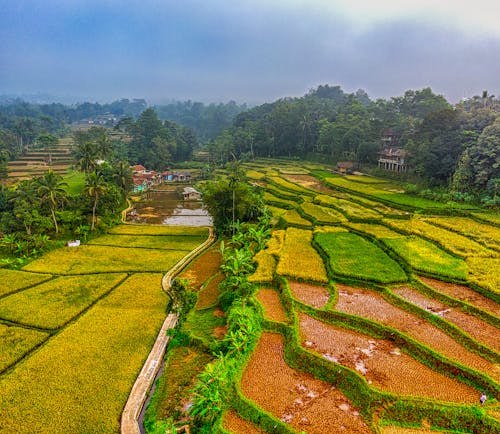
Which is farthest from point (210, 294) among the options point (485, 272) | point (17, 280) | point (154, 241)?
point (485, 272)

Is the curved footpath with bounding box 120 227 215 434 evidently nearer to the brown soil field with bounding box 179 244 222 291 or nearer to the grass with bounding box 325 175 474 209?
the brown soil field with bounding box 179 244 222 291

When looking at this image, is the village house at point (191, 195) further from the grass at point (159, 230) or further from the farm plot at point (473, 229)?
the farm plot at point (473, 229)

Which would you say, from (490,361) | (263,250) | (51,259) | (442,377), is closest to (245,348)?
(442,377)

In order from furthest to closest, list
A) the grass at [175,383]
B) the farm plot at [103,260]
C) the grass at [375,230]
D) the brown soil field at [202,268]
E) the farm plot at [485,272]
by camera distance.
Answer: the grass at [375,230]
the farm plot at [103,260]
the brown soil field at [202,268]
the farm plot at [485,272]
the grass at [175,383]

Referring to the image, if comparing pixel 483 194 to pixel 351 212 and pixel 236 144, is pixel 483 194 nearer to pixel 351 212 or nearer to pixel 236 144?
pixel 351 212

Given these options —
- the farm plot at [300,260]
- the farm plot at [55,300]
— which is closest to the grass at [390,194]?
the farm plot at [300,260]

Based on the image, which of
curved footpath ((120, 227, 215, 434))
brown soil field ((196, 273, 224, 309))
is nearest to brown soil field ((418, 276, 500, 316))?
brown soil field ((196, 273, 224, 309))
